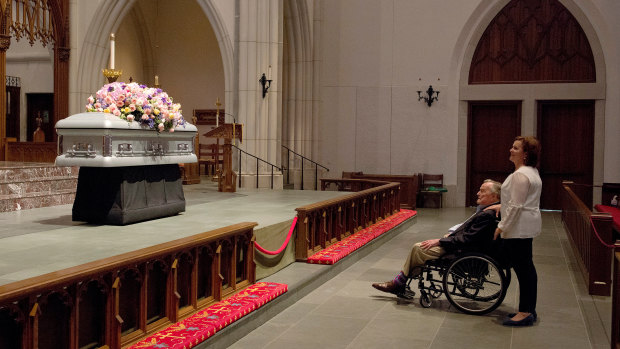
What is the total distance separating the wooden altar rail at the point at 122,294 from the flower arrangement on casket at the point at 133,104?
186 cm

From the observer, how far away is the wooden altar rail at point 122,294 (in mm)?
3314

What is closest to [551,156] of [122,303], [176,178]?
[176,178]

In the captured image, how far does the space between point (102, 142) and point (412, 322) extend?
3378mm

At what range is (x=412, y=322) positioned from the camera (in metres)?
5.38

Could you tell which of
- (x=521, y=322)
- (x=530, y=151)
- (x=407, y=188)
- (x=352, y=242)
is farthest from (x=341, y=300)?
(x=407, y=188)

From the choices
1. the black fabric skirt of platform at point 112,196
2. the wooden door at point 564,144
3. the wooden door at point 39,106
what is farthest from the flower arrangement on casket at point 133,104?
the wooden door at point 564,144

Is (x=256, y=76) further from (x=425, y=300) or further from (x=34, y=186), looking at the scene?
(x=425, y=300)

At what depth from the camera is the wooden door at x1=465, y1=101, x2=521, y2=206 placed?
51.1 ft

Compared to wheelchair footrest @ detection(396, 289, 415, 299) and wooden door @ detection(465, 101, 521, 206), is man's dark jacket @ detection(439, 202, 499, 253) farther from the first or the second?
wooden door @ detection(465, 101, 521, 206)

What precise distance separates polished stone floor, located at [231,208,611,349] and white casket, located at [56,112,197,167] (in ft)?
6.29

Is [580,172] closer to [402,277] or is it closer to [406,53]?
[406,53]

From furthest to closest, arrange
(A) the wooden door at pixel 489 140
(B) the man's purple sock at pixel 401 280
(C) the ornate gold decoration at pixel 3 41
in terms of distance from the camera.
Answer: (A) the wooden door at pixel 489 140
(C) the ornate gold decoration at pixel 3 41
(B) the man's purple sock at pixel 401 280

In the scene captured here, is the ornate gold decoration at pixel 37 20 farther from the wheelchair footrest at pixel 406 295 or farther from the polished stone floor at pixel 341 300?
the wheelchair footrest at pixel 406 295

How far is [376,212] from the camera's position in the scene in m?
10.6
